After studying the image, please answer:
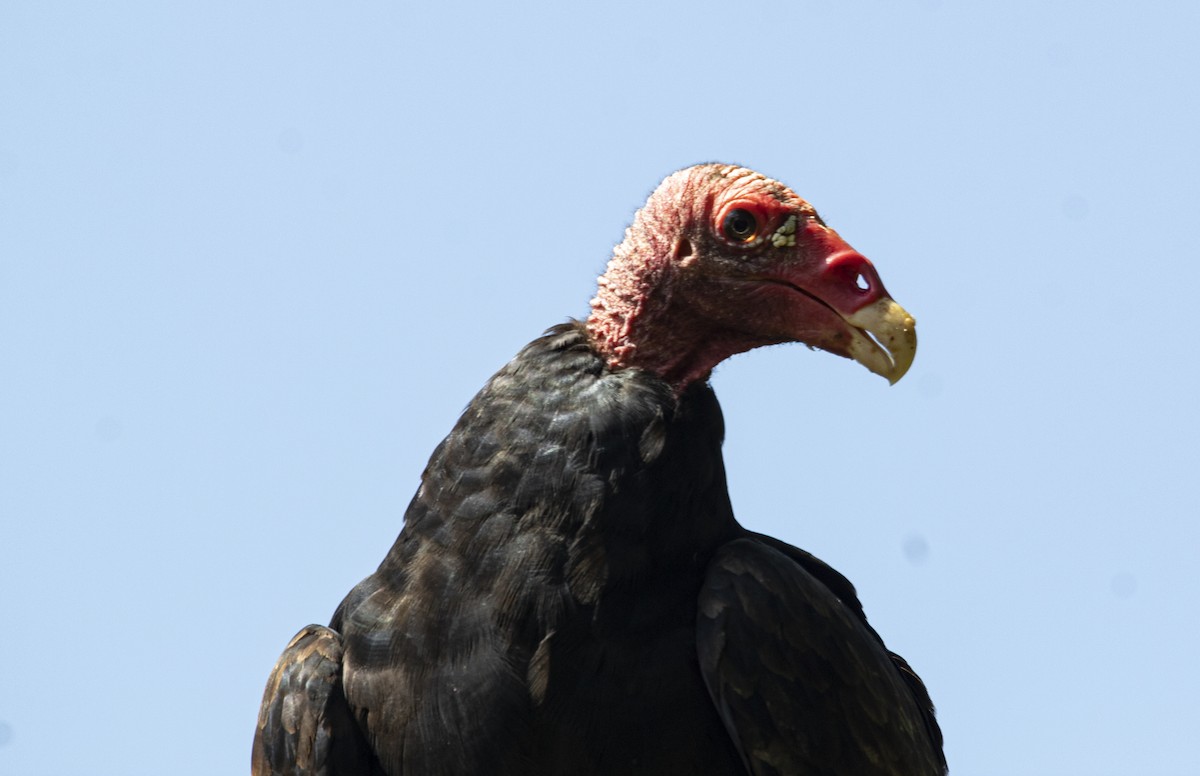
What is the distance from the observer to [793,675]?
481 cm

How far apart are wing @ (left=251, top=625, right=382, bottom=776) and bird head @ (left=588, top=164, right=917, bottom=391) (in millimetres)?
1578

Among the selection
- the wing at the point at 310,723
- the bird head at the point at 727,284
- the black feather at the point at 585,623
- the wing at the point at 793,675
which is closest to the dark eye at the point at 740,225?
the bird head at the point at 727,284

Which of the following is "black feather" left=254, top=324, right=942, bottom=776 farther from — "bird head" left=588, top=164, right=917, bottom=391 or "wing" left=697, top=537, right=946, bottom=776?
"bird head" left=588, top=164, right=917, bottom=391

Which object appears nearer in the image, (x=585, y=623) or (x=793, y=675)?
(x=585, y=623)

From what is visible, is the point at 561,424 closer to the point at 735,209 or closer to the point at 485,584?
the point at 485,584

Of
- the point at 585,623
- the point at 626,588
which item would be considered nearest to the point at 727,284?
the point at 626,588

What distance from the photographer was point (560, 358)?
508cm

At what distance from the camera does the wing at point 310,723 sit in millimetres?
4836

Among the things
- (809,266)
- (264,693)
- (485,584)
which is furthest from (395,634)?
(809,266)

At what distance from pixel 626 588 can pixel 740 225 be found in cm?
146

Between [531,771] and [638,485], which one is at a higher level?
[638,485]

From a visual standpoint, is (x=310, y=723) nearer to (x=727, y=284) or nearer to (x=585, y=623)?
(x=585, y=623)

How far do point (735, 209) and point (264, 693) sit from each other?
8.54 feet

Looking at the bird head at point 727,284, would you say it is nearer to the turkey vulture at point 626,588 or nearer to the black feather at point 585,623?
the turkey vulture at point 626,588
